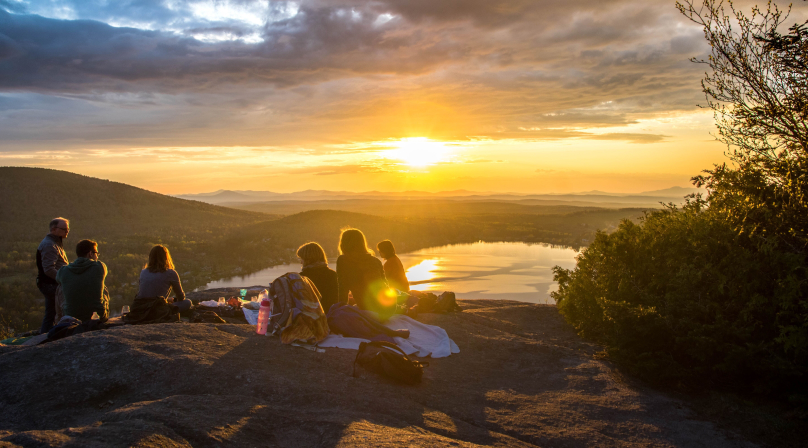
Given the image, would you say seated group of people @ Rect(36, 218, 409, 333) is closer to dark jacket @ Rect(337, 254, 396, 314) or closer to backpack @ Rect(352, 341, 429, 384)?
dark jacket @ Rect(337, 254, 396, 314)

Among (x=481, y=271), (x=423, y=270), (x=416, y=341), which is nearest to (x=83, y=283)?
(x=416, y=341)

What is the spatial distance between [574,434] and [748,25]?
21.3 ft

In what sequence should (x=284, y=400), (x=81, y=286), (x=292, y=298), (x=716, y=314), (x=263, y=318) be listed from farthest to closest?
(x=81, y=286) < (x=263, y=318) < (x=292, y=298) < (x=716, y=314) < (x=284, y=400)

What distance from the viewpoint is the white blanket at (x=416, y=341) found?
266 inches

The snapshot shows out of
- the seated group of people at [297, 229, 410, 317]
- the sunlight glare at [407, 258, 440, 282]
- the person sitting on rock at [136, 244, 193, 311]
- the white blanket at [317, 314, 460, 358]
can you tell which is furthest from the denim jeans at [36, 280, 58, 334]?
the sunlight glare at [407, 258, 440, 282]

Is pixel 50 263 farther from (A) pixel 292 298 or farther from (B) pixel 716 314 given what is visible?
(B) pixel 716 314

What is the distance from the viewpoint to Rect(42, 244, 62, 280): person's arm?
25.6 ft

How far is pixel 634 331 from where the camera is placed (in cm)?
661

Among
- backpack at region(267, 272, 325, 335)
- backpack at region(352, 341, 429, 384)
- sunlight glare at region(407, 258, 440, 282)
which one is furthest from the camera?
sunlight glare at region(407, 258, 440, 282)

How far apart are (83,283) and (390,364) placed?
5125mm

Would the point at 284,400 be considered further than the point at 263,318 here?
No

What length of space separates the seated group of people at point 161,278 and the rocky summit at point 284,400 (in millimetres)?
1174

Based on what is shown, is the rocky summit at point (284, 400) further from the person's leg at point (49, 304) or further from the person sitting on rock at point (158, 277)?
the person's leg at point (49, 304)

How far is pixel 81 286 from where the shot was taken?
7.18 m
